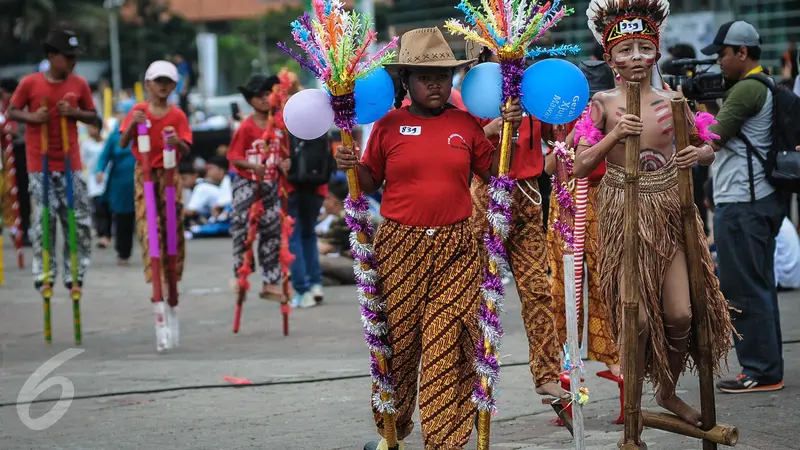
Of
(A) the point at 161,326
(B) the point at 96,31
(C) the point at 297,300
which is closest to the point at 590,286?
(A) the point at 161,326

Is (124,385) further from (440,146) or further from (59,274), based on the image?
(59,274)

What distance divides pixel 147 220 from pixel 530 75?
188 inches

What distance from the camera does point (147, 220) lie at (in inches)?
385

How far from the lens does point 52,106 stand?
1059cm

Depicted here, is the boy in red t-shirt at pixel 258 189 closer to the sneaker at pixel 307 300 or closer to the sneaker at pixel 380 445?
the sneaker at pixel 307 300

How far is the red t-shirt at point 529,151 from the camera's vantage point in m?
7.03

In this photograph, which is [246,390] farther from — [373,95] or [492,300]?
[373,95]

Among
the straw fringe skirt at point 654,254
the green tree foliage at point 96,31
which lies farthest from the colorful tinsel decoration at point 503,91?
the green tree foliage at point 96,31

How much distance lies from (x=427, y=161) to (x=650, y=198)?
107 cm

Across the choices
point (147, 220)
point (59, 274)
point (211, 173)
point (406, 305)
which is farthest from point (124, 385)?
point (211, 173)

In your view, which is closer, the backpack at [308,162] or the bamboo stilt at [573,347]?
the bamboo stilt at [573,347]

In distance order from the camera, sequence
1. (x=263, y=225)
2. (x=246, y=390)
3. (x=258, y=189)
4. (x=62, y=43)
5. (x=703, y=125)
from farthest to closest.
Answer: (x=263, y=225) < (x=258, y=189) < (x=62, y=43) < (x=246, y=390) < (x=703, y=125)

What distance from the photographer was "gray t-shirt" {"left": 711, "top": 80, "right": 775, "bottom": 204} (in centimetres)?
737

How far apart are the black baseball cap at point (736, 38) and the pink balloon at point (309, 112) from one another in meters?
2.78
